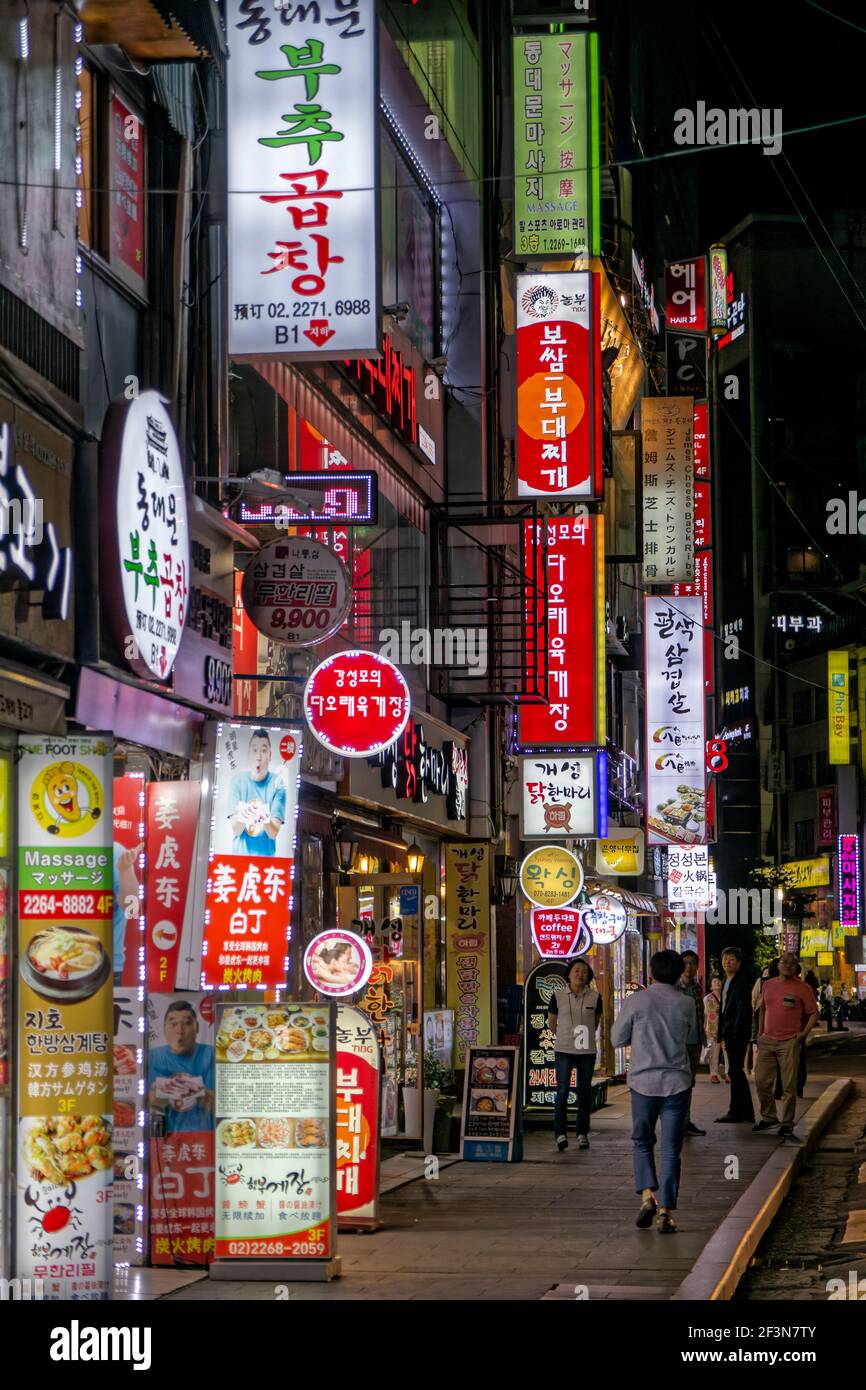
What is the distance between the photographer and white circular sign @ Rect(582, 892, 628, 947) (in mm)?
29156

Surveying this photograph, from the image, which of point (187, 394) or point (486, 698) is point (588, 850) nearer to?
point (486, 698)

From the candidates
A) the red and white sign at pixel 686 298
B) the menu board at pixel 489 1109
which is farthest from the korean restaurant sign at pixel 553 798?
the red and white sign at pixel 686 298

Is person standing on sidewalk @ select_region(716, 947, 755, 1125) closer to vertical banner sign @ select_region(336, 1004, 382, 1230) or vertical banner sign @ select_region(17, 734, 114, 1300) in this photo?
vertical banner sign @ select_region(336, 1004, 382, 1230)

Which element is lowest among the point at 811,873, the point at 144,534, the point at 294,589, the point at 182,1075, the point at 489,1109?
the point at 489,1109

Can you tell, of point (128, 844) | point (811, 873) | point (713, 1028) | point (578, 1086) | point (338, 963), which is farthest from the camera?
point (811, 873)

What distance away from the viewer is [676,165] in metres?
56.4

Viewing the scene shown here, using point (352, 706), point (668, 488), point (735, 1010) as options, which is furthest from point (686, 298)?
point (352, 706)

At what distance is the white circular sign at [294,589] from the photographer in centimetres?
1395

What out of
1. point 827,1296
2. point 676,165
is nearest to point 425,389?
point 827,1296

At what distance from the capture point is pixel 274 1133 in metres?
11.5

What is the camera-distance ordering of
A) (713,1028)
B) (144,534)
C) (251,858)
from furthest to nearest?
1. (713,1028)
2. (251,858)
3. (144,534)

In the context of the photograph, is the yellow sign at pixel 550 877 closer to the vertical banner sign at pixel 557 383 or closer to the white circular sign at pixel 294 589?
the vertical banner sign at pixel 557 383

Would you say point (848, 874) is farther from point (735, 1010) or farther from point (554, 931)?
point (735, 1010)

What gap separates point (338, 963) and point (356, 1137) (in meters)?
1.37
